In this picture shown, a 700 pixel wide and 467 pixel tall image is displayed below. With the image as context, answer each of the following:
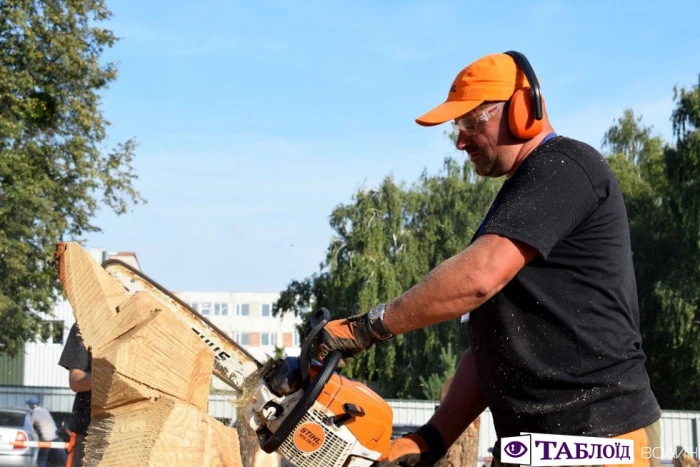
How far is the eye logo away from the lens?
2.46 m

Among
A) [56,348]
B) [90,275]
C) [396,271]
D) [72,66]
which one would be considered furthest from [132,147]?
[56,348]

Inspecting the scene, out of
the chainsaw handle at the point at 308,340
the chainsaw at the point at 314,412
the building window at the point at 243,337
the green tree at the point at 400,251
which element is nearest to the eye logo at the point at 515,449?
the chainsaw at the point at 314,412

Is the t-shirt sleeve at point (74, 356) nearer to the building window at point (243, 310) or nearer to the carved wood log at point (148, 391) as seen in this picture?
the carved wood log at point (148, 391)

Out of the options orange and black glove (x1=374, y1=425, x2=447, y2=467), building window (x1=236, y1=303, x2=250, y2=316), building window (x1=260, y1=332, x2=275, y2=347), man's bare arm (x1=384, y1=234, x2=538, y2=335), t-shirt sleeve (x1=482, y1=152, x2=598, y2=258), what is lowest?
orange and black glove (x1=374, y1=425, x2=447, y2=467)

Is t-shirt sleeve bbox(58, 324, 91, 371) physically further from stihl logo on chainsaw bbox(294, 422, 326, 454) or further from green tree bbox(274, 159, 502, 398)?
green tree bbox(274, 159, 502, 398)

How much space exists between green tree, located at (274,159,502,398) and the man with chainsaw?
2976 centimetres

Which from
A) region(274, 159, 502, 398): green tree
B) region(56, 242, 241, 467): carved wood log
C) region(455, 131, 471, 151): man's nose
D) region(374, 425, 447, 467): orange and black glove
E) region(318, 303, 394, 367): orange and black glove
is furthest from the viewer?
region(274, 159, 502, 398): green tree

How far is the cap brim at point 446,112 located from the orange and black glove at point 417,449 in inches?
40.7

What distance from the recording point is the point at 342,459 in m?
2.59

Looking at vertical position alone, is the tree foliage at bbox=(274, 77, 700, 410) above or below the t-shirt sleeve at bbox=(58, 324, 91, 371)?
above

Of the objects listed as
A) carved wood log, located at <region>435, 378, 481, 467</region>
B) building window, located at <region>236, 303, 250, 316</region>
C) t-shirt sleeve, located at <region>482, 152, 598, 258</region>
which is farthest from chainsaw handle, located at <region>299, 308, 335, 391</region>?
building window, located at <region>236, 303, 250, 316</region>

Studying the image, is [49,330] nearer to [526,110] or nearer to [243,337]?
[526,110]

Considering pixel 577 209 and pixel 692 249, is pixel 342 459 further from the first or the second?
pixel 692 249

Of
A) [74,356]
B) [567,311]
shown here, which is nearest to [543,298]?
[567,311]
